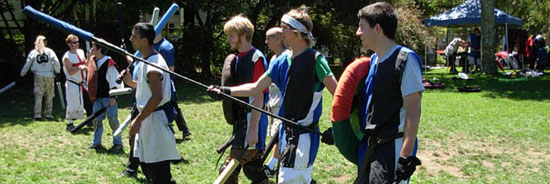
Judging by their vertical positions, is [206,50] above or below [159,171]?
above

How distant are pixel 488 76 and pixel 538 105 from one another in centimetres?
767

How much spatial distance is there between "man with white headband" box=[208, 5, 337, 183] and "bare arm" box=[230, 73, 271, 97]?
10.0 inches

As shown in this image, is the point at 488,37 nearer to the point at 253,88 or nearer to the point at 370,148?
the point at 253,88

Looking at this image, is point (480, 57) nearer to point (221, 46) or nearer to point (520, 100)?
point (520, 100)

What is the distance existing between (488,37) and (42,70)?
1573cm

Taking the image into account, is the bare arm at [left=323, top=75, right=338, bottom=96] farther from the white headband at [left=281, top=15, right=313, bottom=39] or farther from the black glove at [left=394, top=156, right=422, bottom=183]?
the black glove at [left=394, top=156, right=422, bottom=183]

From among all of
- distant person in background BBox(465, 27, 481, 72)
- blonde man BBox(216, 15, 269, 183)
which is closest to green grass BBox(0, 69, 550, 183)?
blonde man BBox(216, 15, 269, 183)

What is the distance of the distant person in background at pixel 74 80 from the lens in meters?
10.3

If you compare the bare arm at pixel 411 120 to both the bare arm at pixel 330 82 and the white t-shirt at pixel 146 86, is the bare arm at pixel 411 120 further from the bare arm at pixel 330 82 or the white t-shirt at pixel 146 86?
the white t-shirt at pixel 146 86

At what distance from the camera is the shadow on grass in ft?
50.9

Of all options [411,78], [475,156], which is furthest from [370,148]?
[475,156]

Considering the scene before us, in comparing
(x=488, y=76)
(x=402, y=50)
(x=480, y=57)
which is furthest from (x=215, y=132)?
(x=480, y=57)

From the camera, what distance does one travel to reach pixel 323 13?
84.4 feet

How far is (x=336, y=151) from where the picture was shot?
804cm
